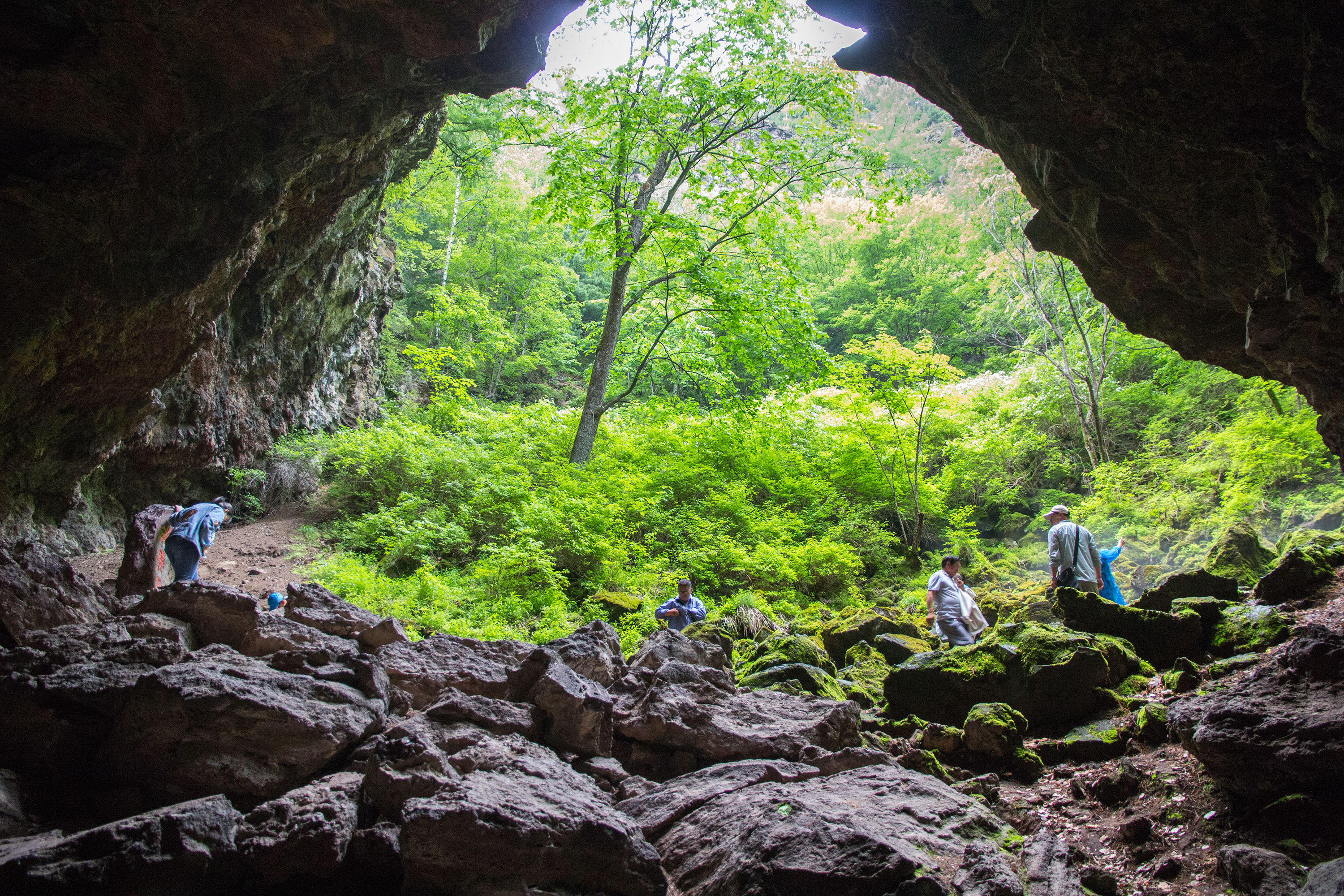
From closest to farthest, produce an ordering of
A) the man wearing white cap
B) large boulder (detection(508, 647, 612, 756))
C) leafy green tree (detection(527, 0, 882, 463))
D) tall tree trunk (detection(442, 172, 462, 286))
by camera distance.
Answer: large boulder (detection(508, 647, 612, 756))
the man wearing white cap
leafy green tree (detection(527, 0, 882, 463))
tall tree trunk (detection(442, 172, 462, 286))

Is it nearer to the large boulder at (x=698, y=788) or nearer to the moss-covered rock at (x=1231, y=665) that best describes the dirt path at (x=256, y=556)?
the large boulder at (x=698, y=788)

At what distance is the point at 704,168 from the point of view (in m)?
15.0

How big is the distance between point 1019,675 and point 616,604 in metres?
5.46

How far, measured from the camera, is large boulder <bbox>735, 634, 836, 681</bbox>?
6414 millimetres

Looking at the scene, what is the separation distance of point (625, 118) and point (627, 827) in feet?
43.9

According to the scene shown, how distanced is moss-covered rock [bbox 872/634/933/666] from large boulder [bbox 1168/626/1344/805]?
3.52 meters

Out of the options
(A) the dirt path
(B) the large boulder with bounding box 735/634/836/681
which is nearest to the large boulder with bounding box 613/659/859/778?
(B) the large boulder with bounding box 735/634/836/681

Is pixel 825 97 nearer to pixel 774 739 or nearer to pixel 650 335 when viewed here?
pixel 650 335

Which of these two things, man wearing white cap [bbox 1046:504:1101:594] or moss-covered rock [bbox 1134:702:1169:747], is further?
man wearing white cap [bbox 1046:504:1101:594]

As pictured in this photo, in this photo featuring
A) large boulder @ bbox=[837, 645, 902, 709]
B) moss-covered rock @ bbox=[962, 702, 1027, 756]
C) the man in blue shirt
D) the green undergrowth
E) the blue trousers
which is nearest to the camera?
moss-covered rock @ bbox=[962, 702, 1027, 756]

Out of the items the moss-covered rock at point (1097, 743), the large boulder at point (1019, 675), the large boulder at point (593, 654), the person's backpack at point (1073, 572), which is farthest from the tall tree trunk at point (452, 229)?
the moss-covered rock at point (1097, 743)

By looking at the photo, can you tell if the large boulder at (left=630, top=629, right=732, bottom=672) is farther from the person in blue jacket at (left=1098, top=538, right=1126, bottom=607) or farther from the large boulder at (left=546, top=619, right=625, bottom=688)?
the person in blue jacket at (left=1098, top=538, right=1126, bottom=607)

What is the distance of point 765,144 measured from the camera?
536 inches

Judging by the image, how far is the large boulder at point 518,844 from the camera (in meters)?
2.55
